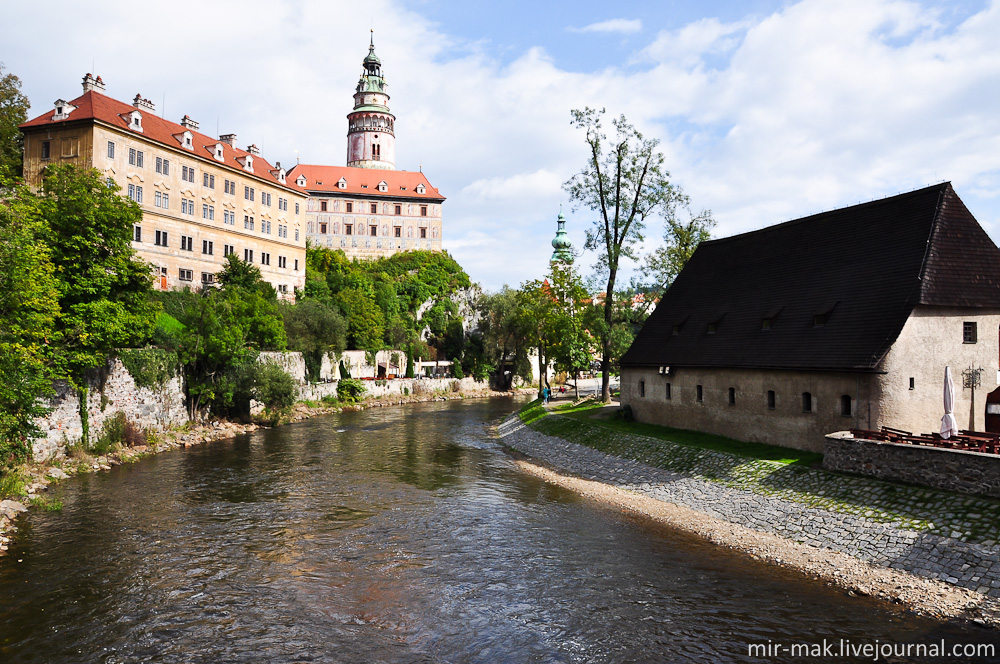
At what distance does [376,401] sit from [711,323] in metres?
40.5

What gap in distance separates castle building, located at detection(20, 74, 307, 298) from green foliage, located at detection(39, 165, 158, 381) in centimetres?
1480

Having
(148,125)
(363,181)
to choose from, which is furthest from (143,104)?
(363,181)

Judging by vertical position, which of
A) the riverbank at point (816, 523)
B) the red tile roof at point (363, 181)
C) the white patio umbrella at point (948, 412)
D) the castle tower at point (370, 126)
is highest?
the castle tower at point (370, 126)

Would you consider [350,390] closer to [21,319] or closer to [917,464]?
[21,319]

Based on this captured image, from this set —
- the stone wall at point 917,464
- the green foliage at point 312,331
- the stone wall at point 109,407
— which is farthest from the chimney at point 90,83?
the stone wall at point 917,464

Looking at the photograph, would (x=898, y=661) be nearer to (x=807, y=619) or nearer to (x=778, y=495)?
(x=807, y=619)

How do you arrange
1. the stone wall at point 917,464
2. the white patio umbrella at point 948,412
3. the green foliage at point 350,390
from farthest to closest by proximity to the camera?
1. the green foliage at point 350,390
2. the white patio umbrella at point 948,412
3. the stone wall at point 917,464

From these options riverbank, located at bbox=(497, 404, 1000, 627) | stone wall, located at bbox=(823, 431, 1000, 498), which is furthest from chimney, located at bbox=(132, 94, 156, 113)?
stone wall, located at bbox=(823, 431, 1000, 498)

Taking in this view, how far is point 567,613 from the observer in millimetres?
13891

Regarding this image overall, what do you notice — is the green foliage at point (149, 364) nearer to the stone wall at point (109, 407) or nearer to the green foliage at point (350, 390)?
the stone wall at point (109, 407)

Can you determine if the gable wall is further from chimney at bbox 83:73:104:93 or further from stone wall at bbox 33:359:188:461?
chimney at bbox 83:73:104:93

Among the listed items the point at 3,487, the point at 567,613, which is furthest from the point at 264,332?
the point at 567,613

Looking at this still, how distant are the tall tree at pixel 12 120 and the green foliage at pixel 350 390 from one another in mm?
30898

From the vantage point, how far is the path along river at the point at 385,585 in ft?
40.4
